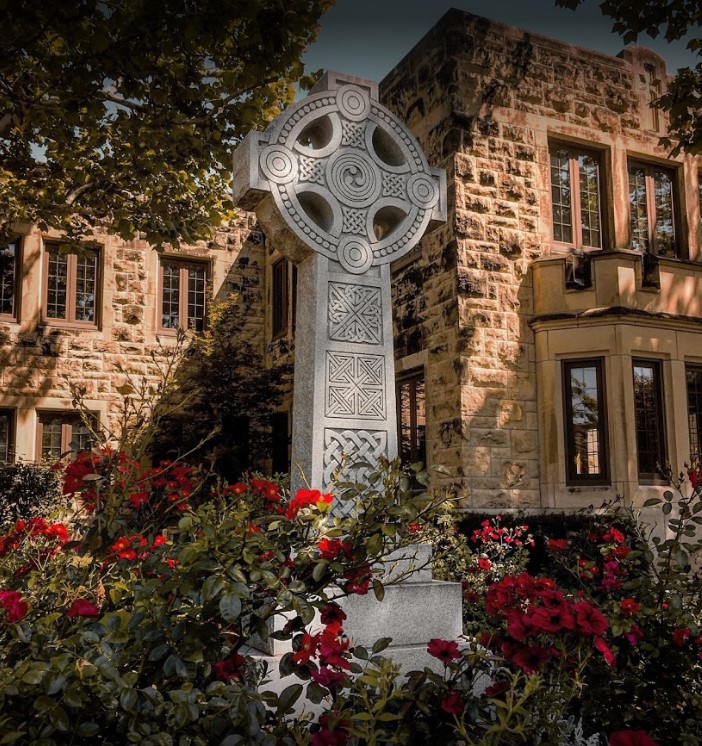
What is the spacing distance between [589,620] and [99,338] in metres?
11.8

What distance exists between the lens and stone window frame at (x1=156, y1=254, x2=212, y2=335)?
44.5ft

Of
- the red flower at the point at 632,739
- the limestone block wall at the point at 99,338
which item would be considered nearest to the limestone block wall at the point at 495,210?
the limestone block wall at the point at 99,338

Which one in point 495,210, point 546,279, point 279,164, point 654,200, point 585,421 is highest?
point 654,200

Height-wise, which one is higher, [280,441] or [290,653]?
[280,441]

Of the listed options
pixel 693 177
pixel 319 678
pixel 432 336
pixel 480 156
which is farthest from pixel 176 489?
pixel 693 177

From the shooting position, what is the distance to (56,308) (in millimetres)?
12906

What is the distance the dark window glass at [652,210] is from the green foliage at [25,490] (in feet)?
29.0

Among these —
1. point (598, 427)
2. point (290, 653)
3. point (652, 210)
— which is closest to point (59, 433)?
point (598, 427)

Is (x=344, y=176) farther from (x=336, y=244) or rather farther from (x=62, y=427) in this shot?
(x=62, y=427)

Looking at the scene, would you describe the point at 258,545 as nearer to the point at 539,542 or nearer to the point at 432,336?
the point at 539,542

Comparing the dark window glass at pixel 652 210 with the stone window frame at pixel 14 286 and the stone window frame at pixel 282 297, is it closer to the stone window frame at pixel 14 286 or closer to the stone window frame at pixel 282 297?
the stone window frame at pixel 282 297

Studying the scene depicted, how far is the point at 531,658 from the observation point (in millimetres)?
2232

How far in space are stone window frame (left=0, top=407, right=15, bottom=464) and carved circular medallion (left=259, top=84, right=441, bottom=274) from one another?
987cm

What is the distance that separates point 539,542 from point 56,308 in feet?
28.8
